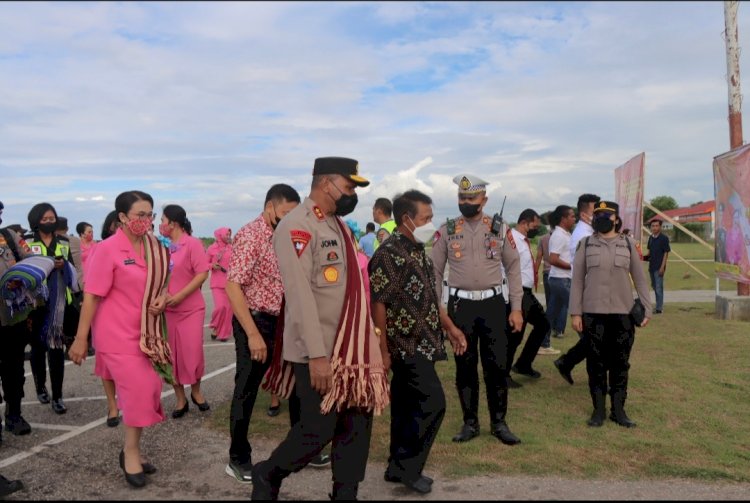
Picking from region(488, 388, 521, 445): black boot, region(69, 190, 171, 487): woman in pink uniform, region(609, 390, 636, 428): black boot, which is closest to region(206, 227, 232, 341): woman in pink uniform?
region(69, 190, 171, 487): woman in pink uniform

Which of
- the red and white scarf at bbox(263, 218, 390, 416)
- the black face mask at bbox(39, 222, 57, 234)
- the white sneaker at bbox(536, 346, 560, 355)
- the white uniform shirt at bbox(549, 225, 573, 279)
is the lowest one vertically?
the white sneaker at bbox(536, 346, 560, 355)

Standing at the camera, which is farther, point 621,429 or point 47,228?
point 47,228

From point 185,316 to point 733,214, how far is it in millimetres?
10495

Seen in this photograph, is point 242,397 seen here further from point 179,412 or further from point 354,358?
point 179,412

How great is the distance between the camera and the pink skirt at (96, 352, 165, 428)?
4.30 meters

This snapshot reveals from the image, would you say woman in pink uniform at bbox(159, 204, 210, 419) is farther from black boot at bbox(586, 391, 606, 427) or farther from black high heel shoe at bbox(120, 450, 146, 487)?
black boot at bbox(586, 391, 606, 427)

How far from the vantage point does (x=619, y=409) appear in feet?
18.9

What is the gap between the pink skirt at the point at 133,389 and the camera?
14.1 ft

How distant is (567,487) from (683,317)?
9547 millimetres

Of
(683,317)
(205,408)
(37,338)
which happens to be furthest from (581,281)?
(683,317)

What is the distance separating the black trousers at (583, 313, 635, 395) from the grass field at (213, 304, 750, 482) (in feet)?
1.20

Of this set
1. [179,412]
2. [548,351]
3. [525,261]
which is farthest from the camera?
[548,351]

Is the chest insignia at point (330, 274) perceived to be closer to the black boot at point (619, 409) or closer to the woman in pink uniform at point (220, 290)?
the black boot at point (619, 409)

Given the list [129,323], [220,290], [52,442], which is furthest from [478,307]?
[220,290]
